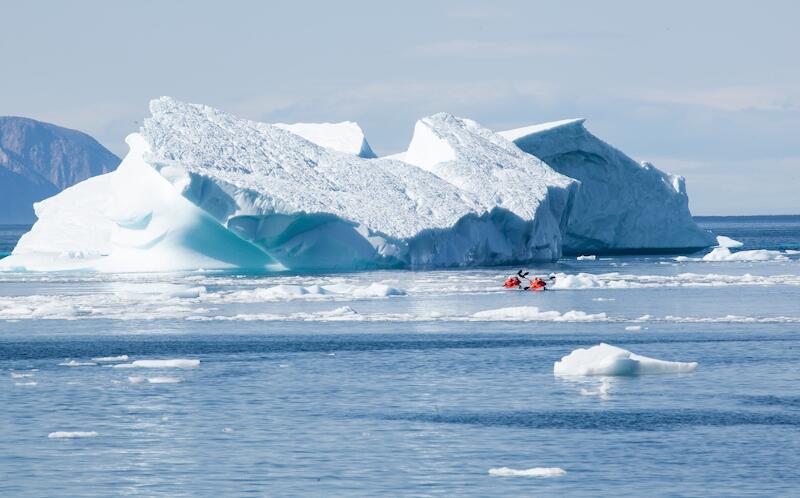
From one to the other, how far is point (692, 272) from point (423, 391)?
29.6 meters

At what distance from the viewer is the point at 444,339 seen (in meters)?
25.6

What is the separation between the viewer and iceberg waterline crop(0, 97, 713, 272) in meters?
41.2

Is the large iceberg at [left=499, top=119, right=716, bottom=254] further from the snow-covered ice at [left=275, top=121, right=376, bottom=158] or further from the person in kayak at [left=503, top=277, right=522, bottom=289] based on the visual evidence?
the person in kayak at [left=503, top=277, right=522, bottom=289]

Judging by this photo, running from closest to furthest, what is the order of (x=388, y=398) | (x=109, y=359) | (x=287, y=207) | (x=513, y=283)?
(x=388, y=398) < (x=109, y=359) < (x=513, y=283) < (x=287, y=207)

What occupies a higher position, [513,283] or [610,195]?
[610,195]

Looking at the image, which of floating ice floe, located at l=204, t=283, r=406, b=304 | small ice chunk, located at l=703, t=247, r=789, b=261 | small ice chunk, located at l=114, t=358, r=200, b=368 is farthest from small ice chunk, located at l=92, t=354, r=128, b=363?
small ice chunk, located at l=703, t=247, r=789, b=261

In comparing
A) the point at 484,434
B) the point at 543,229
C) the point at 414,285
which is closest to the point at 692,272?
the point at 543,229

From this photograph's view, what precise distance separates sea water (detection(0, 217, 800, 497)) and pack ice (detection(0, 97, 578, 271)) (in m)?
6.71

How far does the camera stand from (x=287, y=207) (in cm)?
4006

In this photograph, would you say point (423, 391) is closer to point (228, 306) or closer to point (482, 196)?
point (228, 306)

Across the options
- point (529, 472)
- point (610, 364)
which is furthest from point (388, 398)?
point (529, 472)

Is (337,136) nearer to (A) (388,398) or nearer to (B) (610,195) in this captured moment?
(B) (610,195)

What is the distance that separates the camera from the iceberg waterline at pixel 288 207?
41.2 metres

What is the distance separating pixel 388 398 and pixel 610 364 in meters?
3.28
